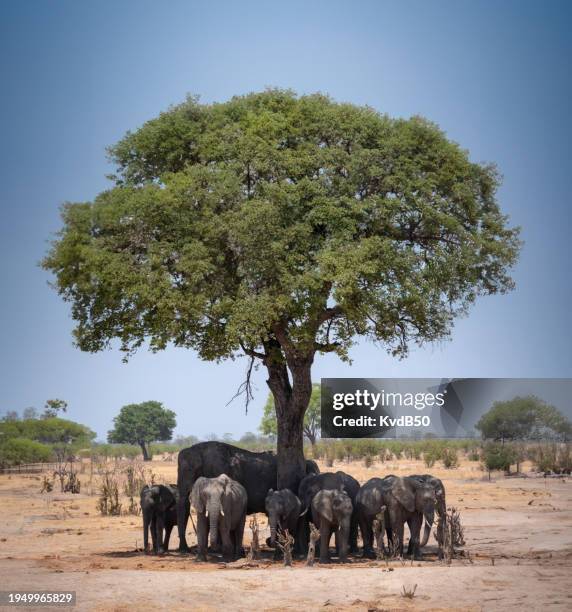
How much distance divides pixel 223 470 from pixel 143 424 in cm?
9188

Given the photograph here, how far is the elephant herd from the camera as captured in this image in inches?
810

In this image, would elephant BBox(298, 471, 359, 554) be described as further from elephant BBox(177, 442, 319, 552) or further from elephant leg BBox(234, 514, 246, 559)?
elephant BBox(177, 442, 319, 552)

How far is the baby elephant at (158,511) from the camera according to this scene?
22.1m

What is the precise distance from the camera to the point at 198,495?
20.7m

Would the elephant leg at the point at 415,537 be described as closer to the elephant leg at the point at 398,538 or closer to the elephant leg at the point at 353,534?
the elephant leg at the point at 398,538

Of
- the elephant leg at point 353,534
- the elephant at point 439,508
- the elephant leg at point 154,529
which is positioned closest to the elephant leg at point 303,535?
the elephant leg at point 353,534

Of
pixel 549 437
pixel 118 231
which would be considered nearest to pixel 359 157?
pixel 118 231

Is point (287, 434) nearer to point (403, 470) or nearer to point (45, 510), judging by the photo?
point (45, 510)

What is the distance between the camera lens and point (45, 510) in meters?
34.0

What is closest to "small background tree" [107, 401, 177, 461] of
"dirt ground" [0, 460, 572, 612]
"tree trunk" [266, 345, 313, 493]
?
"dirt ground" [0, 460, 572, 612]

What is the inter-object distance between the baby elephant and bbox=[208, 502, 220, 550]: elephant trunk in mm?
1855

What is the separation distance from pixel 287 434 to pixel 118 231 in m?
6.45

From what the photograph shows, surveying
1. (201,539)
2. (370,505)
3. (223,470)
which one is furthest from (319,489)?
(201,539)

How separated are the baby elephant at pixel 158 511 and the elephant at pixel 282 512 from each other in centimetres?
265
